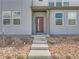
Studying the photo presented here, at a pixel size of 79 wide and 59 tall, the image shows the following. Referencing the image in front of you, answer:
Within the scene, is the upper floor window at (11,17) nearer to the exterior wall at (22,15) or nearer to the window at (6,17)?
the window at (6,17)

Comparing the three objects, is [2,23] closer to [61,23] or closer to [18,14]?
[18,14]

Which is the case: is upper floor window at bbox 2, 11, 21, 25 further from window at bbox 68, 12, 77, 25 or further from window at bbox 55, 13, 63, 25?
window at bbox 68, 12, 77, 25

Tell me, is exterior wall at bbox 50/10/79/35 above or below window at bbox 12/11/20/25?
below

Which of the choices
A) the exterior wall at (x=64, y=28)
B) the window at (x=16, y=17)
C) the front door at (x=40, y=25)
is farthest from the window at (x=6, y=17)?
the exterior wall at (x=64, y=28)

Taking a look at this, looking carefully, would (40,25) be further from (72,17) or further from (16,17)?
(72,17)

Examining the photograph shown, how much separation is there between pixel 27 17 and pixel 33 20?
96.4 inches

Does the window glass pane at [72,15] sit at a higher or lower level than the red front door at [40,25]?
higher

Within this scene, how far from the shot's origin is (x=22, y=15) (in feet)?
79.4

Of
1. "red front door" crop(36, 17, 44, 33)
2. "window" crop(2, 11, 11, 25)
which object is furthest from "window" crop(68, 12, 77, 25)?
"window" crop(2, 11, 11, 25)

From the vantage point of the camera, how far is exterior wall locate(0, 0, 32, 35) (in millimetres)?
24125

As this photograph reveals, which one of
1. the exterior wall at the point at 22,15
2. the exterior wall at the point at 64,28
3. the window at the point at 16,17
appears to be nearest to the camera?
the exterior wall at the point at 22,15

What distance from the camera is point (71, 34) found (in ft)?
80.0

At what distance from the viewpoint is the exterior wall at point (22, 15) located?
24.1 metres

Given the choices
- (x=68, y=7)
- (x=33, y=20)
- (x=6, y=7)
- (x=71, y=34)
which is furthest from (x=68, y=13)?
(x=6, y=7)
